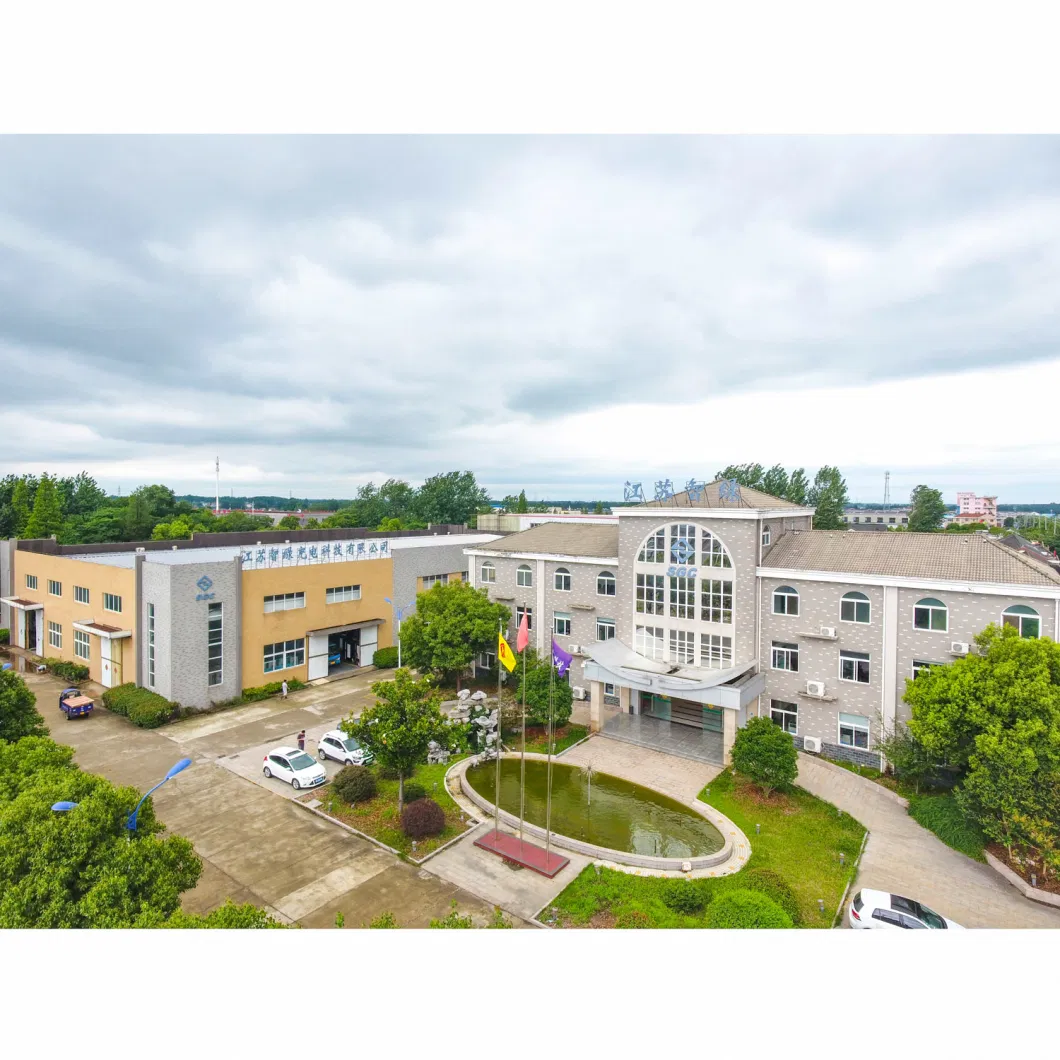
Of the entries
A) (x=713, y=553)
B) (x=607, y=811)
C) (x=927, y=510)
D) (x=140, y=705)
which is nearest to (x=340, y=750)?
(x=607, y=811)

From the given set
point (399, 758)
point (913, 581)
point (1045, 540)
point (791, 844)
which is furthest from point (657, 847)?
point (1045, 540)

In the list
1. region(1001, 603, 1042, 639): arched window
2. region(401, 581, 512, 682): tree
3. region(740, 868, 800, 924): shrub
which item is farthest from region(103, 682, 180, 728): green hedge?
region(1001, 603, 1042, 639): arched window

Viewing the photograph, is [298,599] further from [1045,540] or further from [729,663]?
[1045,540]

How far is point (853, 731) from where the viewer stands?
631 inches

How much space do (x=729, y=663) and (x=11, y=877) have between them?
1628cm

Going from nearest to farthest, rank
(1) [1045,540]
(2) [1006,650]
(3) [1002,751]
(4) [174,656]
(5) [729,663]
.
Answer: (3) [1002,751]
(2) [1006,650]
(5) [729,663]
(4) [174,656]
(1) [1045,540]

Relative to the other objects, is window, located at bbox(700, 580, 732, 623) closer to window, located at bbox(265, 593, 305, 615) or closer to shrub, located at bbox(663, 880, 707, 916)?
shrub, located at bbox(663, 880, 707, 916)

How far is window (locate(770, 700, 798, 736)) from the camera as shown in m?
17.0

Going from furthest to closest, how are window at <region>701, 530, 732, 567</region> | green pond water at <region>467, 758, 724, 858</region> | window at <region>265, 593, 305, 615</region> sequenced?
window at <region>265, 593, 305, 615</region>, window at <region>701, 530, 732, 567</region>, green pond water at <region>467, 758, 724, 858</region>

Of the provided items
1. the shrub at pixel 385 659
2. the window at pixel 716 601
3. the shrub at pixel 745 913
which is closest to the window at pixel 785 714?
the window at pixel 716 601

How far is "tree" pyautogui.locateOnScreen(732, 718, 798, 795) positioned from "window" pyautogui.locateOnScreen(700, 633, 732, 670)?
3645 millimetres

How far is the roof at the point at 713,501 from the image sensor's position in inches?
704

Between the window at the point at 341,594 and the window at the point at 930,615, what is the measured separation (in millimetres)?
19787

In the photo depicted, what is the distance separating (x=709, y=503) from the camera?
59.4ft
